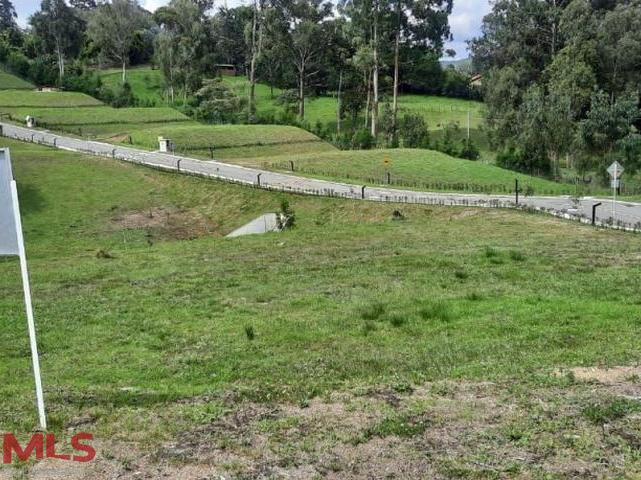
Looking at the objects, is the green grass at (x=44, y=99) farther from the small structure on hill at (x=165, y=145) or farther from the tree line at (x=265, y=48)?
the small structure on hill at (x=165, y=145)

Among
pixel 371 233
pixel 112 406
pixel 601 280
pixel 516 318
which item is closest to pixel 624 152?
pixel 371 233

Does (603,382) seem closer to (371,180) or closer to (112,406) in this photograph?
(112,406)

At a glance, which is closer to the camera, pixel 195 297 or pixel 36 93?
pixel 195 297

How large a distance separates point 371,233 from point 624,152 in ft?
112

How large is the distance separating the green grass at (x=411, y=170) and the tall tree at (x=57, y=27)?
59697 mm

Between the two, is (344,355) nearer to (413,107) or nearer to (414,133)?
(414,133)

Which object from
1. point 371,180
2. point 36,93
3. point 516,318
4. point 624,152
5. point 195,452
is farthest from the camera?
point 36,93

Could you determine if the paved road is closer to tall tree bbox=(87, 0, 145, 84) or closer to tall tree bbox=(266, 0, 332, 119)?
tall tree bbox=(266, 0, 332, 119)

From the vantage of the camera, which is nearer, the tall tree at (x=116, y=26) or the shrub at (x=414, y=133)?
the shrub at (x=414, y=133)

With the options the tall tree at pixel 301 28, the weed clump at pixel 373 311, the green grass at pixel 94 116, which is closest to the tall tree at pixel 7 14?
the green grass at pixel 94 116

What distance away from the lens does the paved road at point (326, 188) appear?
3037 centimetres

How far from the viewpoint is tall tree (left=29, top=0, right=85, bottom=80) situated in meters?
94.5

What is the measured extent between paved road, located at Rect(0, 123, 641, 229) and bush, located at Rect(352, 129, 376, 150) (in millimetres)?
16253

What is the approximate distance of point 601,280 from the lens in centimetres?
1482
